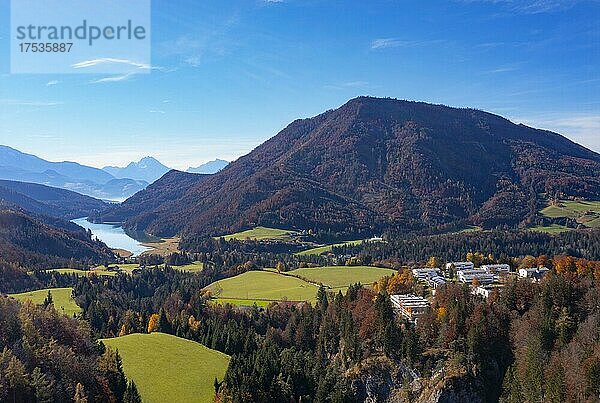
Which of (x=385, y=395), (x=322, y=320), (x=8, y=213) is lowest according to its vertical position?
(x=385, y=395)

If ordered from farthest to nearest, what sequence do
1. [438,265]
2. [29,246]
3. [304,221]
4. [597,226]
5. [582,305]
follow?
1. [304,221]
2. [597,226]
3. [29,246]
4. [438,265]
5. [582,305]

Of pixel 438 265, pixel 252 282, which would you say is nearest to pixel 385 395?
pixel 438 265

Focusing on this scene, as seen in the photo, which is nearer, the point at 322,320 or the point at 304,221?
the point at 322,320

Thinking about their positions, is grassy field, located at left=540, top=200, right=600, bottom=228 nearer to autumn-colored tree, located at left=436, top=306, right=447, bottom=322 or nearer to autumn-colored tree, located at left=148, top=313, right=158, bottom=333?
autumn-colored tree, located at left=436, top=306, right=447, bottom=322

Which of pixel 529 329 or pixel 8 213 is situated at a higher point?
pixel 8 213

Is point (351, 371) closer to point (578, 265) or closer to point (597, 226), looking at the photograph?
point (578, 265)

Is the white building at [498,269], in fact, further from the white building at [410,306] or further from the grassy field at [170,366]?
the grassy field at [170,366]

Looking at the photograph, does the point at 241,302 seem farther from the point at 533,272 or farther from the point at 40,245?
the point at 40,245

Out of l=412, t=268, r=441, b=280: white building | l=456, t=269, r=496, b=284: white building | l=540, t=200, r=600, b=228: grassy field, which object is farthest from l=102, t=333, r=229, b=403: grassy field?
l=540, t=200, r=600, b=228: grassy field

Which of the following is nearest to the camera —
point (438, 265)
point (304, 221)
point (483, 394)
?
point (483, 394)
